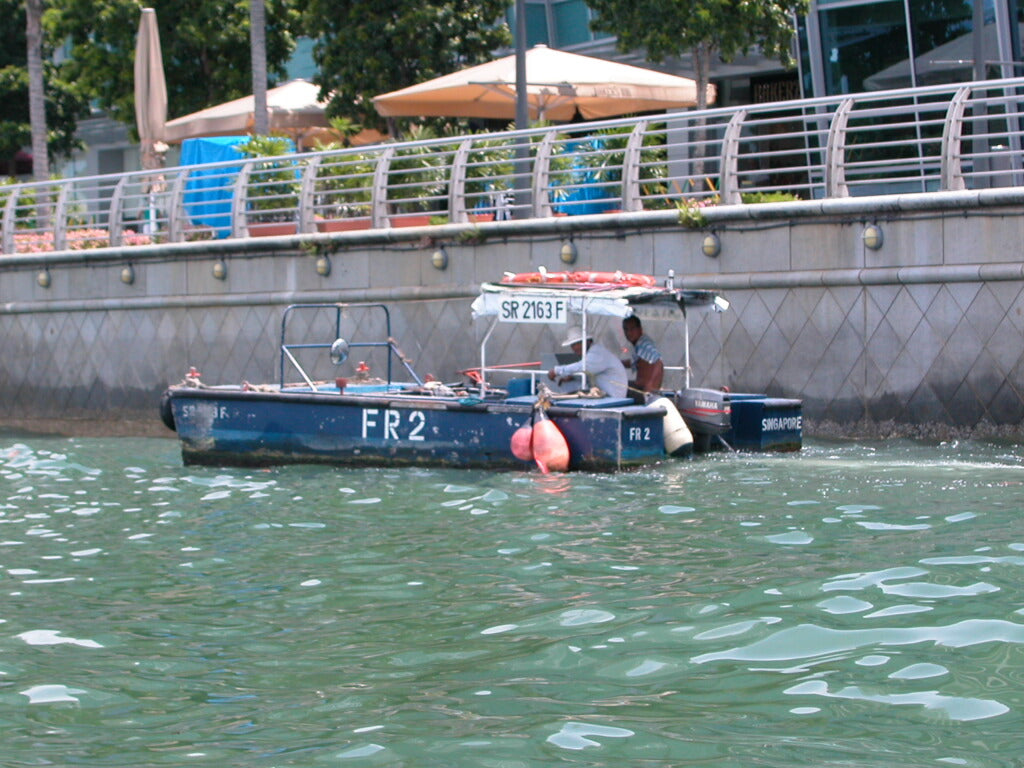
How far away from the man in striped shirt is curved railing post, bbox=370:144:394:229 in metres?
5.50

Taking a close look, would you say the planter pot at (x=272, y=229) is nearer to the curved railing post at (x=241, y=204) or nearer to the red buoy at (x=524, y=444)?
the curved railing post at (x=241, y=204)

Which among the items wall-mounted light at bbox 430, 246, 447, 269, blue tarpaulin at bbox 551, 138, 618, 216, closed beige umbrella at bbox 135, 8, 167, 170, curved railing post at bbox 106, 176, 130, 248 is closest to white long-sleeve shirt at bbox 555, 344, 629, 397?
wall-mounted light at bbox 430, 246, 447, 269

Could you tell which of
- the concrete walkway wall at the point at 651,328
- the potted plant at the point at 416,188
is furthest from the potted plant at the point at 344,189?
the concrete walkway wall at the point at 651,328

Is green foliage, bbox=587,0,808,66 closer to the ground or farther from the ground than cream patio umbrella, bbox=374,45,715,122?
farther from the ground

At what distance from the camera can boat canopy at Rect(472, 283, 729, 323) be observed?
46.0ft

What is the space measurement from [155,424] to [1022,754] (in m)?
17.3

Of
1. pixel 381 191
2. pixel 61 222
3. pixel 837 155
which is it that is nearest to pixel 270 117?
pixel 61 222

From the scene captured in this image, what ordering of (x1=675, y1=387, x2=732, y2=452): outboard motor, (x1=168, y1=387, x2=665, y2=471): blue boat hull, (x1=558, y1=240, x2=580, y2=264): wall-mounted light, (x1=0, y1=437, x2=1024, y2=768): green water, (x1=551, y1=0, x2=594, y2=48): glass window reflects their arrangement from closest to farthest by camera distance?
(x1=0, y1=437, x2=1024, y2=768): green water
(x1=168, y1=387, x2=665, y2=471): blue boat hull
(x1=675, y1=387, x2=732, y2=452): outboard motor
(x1=558, y1=240, x2=580, y2=264): wall-mounted light
(x1=551, y1=0, x2=594, y2=48): glass window

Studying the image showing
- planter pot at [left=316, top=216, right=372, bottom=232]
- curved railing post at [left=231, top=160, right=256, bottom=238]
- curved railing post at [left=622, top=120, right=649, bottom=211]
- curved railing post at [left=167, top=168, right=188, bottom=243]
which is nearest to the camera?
curved railing post at [left=622, top=120, right=649, bottom=211]

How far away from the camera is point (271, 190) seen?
2186cm

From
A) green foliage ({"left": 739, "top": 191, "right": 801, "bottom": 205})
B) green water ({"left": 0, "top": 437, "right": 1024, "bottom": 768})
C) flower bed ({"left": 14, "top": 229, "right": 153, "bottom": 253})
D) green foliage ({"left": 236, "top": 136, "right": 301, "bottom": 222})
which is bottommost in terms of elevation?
green water ({"left": 0, "top": 437, "right": 1024, "bottom": 768})

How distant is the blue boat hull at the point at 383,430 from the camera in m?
13.7

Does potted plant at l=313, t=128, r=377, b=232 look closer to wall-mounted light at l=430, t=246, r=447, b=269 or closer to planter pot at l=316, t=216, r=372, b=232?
planter pot at l=316, t=216, r=372, b=232

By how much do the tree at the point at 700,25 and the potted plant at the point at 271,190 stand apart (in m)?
5.08
